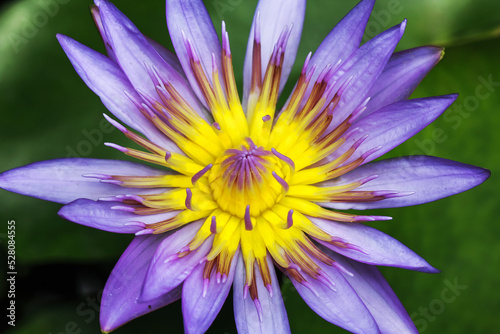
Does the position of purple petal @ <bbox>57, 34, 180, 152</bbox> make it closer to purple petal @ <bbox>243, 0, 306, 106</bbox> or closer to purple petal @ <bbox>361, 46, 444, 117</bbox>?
purple petal @ <bbox>243, 0, 306, 106</bbox>

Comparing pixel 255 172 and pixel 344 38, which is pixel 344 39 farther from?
pixel 255 172

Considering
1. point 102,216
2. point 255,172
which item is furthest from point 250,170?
point 102,216

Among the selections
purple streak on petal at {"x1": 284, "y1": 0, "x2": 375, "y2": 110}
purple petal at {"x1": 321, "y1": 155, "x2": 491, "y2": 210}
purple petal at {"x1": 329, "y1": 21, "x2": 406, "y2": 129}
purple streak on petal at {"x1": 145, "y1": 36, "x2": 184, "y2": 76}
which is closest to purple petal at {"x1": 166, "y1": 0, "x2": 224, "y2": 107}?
purple streak on petal at {"x1": 145, "y1": 36, "x2": 184, "y2": 76}

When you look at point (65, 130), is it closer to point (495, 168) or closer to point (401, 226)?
point (401, 226)

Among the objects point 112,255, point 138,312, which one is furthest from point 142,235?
point 112,255

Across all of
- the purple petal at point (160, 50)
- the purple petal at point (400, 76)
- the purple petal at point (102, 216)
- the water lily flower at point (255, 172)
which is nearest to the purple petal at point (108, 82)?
the water lily flower at point (255, 172)
